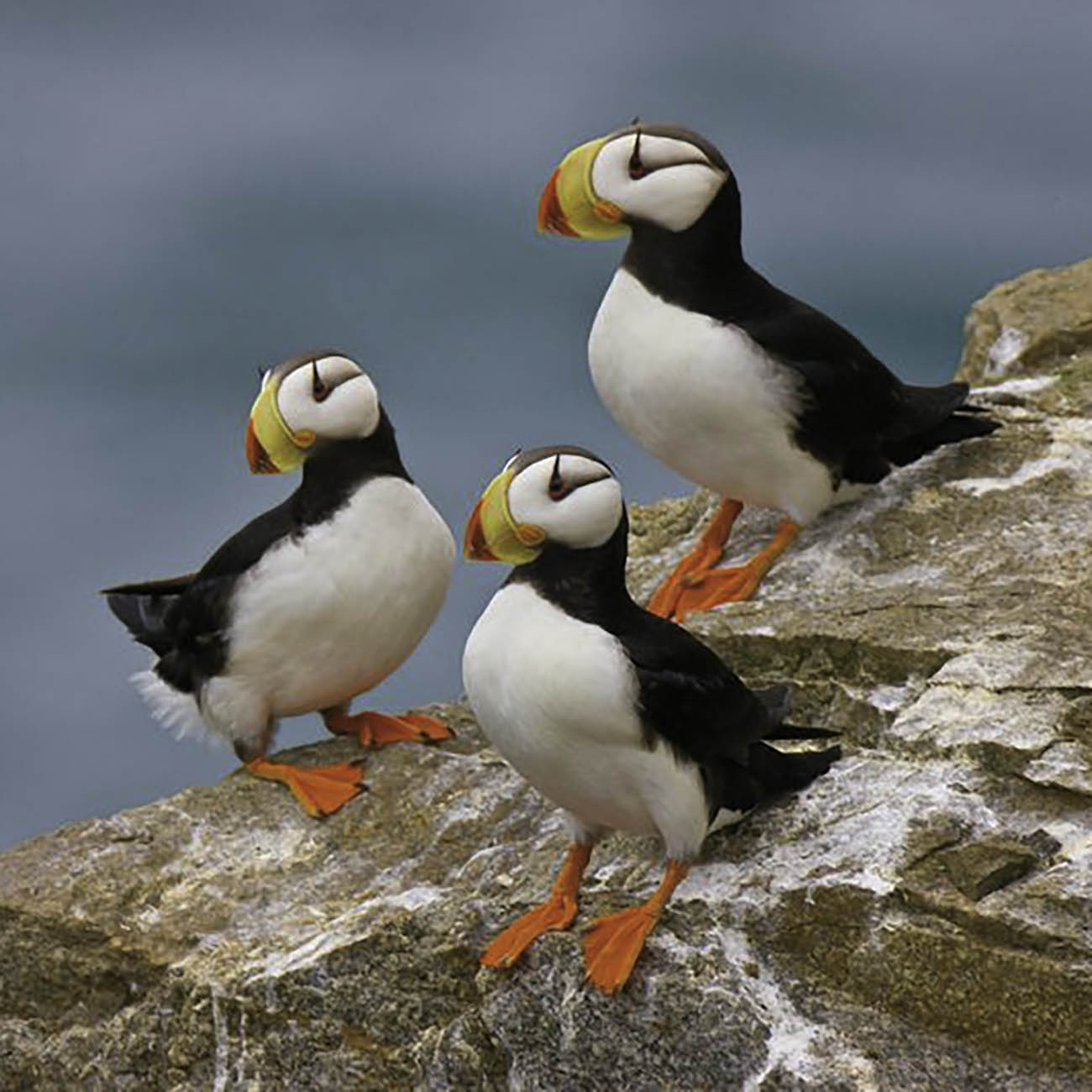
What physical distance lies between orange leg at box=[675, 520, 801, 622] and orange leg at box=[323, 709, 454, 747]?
2.57 feet

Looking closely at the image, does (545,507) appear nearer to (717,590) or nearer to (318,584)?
(318,584)

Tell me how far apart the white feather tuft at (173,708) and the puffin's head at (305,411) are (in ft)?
2.96

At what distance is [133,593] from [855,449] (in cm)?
225

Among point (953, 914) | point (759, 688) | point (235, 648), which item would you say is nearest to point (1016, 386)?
point (759, 688)

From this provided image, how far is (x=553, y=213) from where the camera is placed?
284 inches

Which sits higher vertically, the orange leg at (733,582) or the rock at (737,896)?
the orange leg at (733,582)

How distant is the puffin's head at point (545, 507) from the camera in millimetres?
5508

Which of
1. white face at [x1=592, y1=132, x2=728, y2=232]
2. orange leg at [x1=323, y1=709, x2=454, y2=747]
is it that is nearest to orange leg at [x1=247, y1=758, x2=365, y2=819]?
orange leg at [x1=323, y1=709, x2=454, y2=747]

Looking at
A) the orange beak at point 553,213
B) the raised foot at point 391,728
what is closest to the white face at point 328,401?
the orange beak at point 553,213

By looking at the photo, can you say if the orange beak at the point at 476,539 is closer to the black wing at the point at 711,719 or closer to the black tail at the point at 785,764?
the black wing at the point at 711,719

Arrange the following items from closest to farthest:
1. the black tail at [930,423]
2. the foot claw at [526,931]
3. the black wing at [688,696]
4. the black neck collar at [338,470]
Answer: the black wing at [688,696], the foot claw at [526,931], the black neck collar at [338,470], the black tail at [930,423]

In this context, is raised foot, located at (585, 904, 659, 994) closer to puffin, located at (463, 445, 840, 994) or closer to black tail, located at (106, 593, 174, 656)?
puffin, located at (463, 445, 840, 994)

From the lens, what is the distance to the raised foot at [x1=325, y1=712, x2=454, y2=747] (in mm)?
7230

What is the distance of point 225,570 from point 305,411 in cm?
59
